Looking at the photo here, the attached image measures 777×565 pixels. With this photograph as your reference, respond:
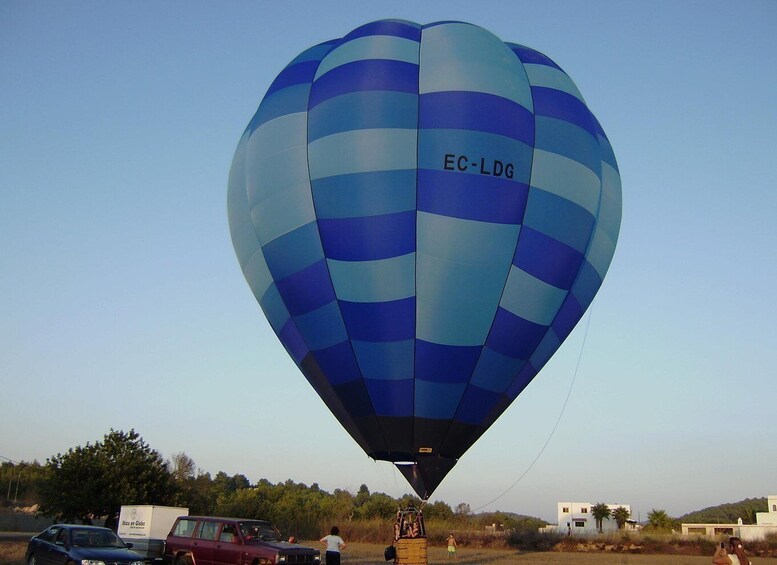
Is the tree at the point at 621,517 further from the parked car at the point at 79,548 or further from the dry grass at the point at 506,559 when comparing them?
the parked car at the point at 79,548

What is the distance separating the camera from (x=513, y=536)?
44.2m

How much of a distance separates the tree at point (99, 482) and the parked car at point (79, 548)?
51.0 feet

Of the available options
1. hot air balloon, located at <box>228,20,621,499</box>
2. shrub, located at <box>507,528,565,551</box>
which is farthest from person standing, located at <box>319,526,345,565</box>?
shrub, located at <box>507,528,565,551</box>

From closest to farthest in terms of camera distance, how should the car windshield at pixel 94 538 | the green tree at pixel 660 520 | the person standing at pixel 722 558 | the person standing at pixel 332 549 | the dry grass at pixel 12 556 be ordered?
the person standing at pixel 722 558, the car windshield at pixel 94 538, the person standing at pixel 332 549, the dry grass at pixel 12 556, the green tree at pixel 660 520

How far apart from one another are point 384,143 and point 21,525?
1580 inches

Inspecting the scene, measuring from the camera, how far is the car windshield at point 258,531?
13602mm

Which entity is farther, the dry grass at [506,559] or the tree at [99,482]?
the tree at [99,482]

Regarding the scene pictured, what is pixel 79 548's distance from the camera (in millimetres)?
12648

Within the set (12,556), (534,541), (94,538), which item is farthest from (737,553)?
(534,541)

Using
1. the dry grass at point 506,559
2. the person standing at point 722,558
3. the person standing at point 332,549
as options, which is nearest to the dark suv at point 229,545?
the person standing at point 332,549

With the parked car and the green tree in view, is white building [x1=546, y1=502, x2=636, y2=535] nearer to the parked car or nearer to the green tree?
the green tree

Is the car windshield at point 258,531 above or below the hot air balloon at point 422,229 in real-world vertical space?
below

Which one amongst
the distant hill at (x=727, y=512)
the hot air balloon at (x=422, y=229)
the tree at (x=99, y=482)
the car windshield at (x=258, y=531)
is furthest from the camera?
the distant hill at (x=727, y=512)

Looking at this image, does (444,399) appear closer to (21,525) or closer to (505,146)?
(505,146)
